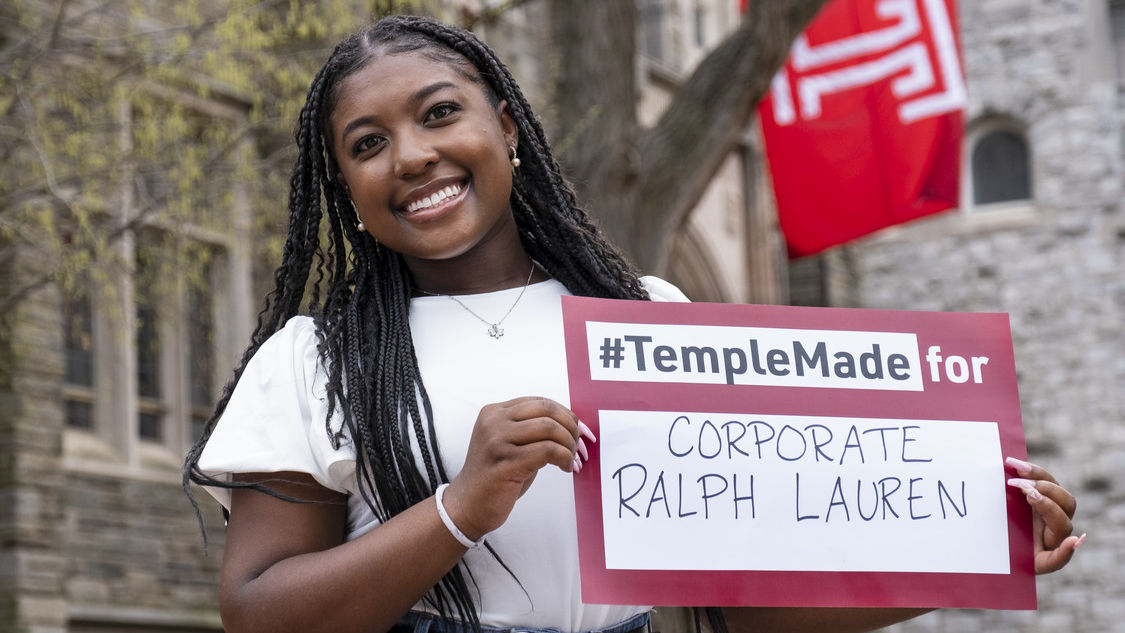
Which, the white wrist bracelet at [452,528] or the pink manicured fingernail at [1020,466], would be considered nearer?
the white wrist bracelet at [452,528]

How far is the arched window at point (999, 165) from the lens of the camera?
1617 cm

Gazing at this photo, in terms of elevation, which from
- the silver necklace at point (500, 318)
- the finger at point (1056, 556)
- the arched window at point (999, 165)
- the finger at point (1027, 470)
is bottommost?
the finger at point (1056, 556)

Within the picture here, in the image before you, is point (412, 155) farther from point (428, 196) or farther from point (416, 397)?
point (416, 397)

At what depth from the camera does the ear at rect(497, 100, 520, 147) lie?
→ 2.56 m

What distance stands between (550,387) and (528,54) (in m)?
10.1

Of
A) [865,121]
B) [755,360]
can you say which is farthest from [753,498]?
[865,121]

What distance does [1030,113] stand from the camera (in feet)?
52.4

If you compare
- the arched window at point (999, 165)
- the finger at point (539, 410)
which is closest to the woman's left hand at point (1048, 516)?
the finger at point (539, 410)

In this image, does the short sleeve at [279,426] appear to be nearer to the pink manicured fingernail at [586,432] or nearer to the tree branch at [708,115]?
the pink manicured fingernail at [586,432]

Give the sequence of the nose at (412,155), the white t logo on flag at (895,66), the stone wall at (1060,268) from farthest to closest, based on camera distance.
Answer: the stone wall at (1060,268), the white t logo on flag at (895,66), the nose at (412,155)

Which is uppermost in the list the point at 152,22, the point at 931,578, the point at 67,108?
the point at 152,22

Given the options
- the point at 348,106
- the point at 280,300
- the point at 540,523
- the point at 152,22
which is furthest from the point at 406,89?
the point at 152,22

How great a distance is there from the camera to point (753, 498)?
2371 millimetres

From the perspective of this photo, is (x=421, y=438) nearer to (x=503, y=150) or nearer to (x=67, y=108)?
(x=503, y=150)
